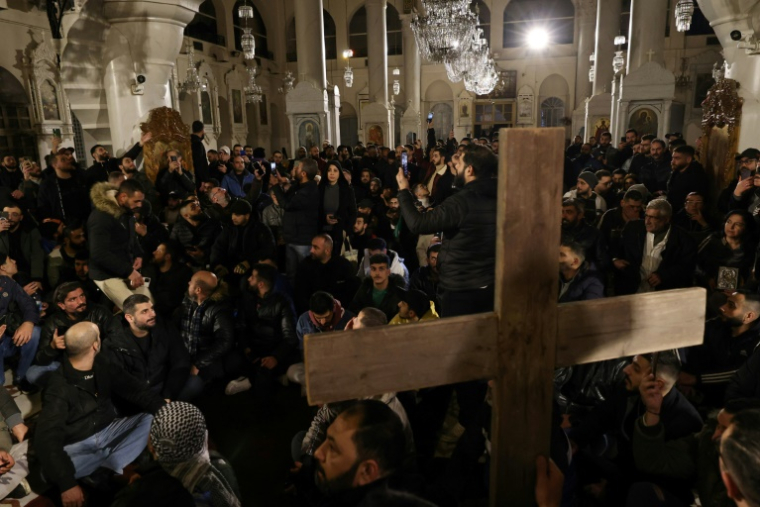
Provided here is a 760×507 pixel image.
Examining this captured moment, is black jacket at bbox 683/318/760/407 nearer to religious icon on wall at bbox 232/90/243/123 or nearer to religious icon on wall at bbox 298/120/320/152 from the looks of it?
religious icon on wall at bbox 298/120/320/152

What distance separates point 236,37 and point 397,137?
8060mm

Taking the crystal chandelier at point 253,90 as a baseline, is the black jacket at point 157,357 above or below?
below

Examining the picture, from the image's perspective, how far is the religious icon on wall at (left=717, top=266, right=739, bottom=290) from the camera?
14.0 feet

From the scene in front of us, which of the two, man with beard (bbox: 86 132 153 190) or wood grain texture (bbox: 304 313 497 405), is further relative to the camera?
man with beard (bbox: 86 132 153 190)

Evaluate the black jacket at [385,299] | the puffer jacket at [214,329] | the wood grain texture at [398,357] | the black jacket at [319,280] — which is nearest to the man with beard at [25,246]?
the puffer jacket at [214,329]

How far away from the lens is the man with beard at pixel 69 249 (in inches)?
202

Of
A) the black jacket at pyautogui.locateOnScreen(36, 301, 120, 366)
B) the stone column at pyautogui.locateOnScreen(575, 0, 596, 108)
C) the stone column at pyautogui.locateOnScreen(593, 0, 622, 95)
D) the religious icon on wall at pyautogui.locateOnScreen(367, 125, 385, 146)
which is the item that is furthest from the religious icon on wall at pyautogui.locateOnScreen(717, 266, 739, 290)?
the stone column at pyautogui.locateOnScreen(575, 0, 596, 108)

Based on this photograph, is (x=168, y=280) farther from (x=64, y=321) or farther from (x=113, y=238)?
(x=64, y=321)

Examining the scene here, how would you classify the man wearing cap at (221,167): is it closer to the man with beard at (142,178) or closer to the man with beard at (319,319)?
the man with beard at (142,178)

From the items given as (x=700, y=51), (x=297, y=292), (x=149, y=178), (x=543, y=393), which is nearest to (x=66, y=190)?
(x=149, y=178)

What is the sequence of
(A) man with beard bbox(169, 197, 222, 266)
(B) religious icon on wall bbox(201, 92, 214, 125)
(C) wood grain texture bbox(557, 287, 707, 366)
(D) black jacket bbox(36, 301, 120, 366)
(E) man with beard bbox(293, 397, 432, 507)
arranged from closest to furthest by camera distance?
(C) wood grain texture bbox(557, 287, 707, 366), (E) man with beard bbox(293, 397, 432, 507), (D) black jacket bbox(36, 301, 120, 366), (A) man with beard bbox(169, 197, 222, 266), (B) religious icon on wall bbox(201, 92, 214, 125)

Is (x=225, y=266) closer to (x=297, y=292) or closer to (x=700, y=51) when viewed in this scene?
(x=297, y=292)

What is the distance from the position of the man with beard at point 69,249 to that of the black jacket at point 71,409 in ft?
7.74

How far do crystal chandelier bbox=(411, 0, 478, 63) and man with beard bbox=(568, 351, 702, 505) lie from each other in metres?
6.30
